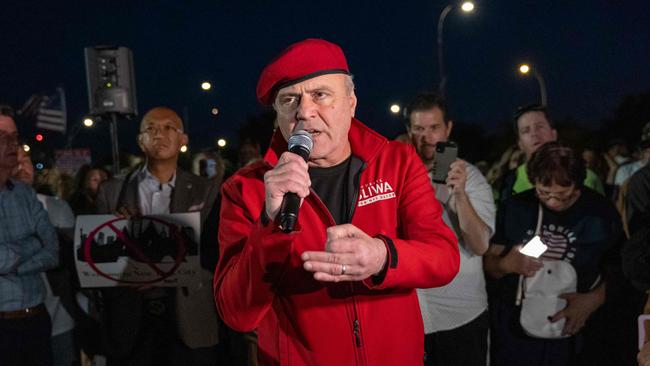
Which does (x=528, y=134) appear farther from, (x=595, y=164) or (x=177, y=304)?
(x=595, y=164)

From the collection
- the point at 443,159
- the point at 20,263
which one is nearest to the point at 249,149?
the point at 20,263

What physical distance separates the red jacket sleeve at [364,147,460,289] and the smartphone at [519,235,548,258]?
5.76 ft

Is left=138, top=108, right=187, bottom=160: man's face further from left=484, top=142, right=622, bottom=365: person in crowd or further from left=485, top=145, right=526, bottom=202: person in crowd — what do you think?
left=485, top=145, right=526, bottom=202: person in crowd

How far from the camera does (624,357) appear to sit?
404 cm

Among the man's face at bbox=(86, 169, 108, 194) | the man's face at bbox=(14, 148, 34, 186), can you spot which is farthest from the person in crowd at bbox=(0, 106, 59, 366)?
the man's face at bbox=(86, 169, 108, 194)

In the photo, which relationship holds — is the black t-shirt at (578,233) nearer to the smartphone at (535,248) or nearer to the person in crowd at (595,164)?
the smartphone at (535,248)

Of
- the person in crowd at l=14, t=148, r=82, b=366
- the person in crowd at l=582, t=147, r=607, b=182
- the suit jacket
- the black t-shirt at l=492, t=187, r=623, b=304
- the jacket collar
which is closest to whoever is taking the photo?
the jacket collar

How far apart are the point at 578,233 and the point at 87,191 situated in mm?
6698

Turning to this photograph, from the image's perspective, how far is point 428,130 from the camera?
408 cm

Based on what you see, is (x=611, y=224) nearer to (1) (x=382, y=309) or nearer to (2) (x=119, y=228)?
(1) (x=382, y=309)

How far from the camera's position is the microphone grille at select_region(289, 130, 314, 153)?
1817mm

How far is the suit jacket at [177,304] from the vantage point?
4227mm

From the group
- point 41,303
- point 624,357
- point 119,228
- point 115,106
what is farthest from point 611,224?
point 115,106

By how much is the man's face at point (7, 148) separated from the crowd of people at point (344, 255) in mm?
12
